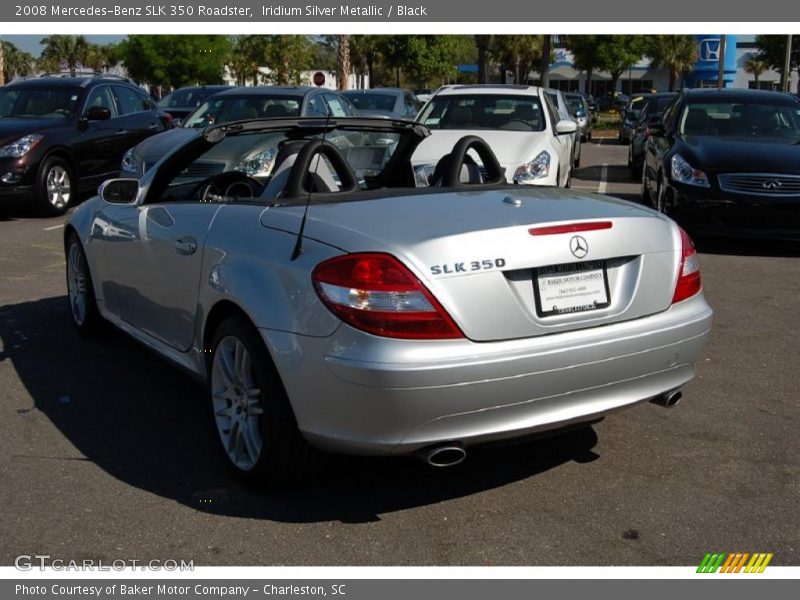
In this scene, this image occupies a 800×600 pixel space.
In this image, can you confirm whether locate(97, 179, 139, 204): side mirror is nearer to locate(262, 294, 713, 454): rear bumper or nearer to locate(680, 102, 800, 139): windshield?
locate(262, 294, 713, 454): rear bumper

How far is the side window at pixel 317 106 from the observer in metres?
12.6

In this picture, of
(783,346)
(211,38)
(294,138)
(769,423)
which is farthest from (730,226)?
(211,38)

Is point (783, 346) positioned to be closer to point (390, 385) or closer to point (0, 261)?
point (390, 385)

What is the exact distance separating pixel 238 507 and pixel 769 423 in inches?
108

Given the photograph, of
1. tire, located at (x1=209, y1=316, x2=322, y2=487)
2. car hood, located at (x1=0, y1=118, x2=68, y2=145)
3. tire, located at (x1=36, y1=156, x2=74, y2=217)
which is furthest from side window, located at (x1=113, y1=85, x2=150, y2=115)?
tire, located at (x1=209, y1=316, x2=322, y2=487)

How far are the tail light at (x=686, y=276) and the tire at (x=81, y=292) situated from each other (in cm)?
370

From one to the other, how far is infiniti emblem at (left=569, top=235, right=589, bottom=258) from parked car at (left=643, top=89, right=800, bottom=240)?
6545 mm

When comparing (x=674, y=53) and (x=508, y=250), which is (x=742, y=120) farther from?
(x=674, y=53)

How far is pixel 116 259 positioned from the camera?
5.66m

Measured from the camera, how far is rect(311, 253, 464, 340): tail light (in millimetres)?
3555

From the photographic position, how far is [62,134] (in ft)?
44.5

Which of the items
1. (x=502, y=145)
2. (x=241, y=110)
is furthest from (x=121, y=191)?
(x=241, y=110)
